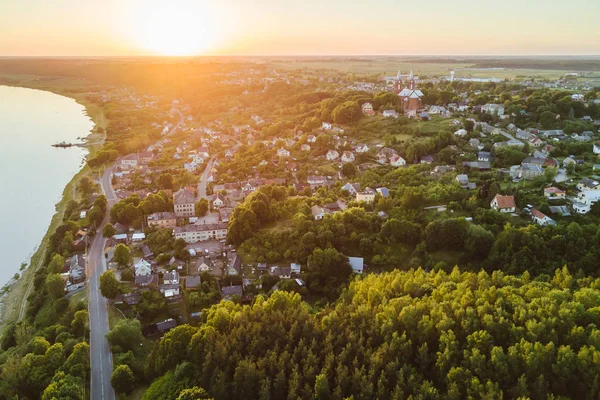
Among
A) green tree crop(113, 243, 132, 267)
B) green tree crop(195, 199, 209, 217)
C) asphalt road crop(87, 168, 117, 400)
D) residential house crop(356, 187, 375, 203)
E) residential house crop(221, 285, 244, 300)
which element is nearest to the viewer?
asphalt road crop(87, 168, 117, 400)

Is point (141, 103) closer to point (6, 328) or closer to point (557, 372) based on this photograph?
point (6, 328)

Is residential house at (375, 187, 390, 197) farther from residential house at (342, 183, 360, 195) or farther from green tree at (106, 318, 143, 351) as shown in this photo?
green tree at (106, 318, 143, 351)

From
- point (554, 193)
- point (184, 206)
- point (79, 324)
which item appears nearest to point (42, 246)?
point (184, 206)

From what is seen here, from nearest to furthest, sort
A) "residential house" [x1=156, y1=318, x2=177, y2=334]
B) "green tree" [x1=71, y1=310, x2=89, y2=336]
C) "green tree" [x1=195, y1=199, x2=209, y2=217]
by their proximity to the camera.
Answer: "green tree" [x1=71, y1=310, x2=89, y2=336] → "residential house" [x1=156, y1=318, x2=177, y2=334] → "green tree" [x1=195, y1=199, x2=209, y2=217]

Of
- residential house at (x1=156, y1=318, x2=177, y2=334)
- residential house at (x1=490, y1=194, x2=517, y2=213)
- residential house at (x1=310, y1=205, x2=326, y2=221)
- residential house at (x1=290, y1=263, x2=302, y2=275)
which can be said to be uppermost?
residential house at (x1=490, y1=194, x2=517, y2=213)

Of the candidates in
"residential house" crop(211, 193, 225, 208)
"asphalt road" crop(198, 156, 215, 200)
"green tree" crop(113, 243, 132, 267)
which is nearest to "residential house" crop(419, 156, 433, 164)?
"residential house" crop(211, 193, 225, 208)

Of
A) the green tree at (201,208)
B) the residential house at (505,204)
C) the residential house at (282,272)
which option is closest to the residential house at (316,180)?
the green tree at (201,208)

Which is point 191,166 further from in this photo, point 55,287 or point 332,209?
point 55,287
